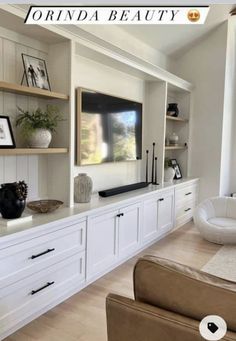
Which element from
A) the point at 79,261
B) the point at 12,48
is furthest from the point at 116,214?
the point at 12,48

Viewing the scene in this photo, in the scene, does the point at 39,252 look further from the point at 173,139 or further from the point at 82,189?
the point at 173,139

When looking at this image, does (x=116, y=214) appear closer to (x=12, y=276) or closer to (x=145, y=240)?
(x=145, y=240)

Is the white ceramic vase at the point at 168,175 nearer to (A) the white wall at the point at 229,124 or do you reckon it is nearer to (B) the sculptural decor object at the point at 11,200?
(A) the white wall at the point at 229,124

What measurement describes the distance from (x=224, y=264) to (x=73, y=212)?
73.4 inches

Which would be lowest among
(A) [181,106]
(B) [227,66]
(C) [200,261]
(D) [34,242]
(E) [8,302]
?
(C) [200,261]

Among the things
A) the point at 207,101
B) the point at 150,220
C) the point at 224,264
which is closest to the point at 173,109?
the point at 207,101

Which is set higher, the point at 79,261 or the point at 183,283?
the point at 183,283

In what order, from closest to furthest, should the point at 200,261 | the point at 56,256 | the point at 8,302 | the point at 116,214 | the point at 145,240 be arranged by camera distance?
the point at 8,302 < the point at 56,256 < the point at 116,214 < the point at 200,261 < the point at 145,240

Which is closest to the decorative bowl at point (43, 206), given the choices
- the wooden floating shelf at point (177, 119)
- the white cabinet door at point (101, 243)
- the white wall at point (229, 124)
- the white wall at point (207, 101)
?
the white cabinet door at point (101, 243)

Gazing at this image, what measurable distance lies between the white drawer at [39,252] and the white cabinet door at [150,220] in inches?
47.6

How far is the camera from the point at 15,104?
256 cm

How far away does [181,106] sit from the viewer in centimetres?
546

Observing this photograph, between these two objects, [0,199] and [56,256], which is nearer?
[0,199]

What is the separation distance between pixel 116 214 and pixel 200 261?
1.17 metres
